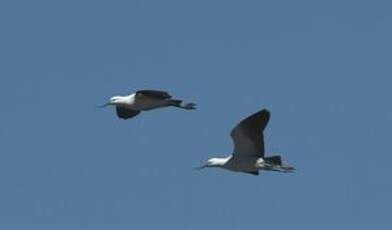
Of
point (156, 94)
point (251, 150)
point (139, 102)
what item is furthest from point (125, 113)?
point (251, 150)

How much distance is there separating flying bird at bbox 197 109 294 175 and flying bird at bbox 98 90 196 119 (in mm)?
3572

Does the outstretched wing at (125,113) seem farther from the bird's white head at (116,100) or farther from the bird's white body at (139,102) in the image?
the bird's white body at (139,102)

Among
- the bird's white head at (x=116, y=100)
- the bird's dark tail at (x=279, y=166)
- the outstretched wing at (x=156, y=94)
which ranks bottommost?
the bird's dark tail at (x=279, y=166)

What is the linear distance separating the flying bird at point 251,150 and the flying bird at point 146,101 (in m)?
3.57

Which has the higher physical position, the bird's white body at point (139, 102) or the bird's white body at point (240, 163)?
the bird's white body at point (139, 102)

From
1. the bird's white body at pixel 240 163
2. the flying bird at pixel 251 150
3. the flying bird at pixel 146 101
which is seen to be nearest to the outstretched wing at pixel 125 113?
the flying bird at pixel 146 101

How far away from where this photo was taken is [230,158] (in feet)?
199

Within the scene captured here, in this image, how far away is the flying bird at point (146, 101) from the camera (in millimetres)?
61781

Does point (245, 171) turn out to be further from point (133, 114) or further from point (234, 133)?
point (133, 114)

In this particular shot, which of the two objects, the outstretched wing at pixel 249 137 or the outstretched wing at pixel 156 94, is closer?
the outstretched wing at pixel 249 137

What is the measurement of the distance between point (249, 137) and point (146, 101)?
19.3ft

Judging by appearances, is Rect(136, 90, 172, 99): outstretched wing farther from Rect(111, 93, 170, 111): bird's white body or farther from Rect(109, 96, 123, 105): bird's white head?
Rect(109, 96, 123, 105): bird's white head

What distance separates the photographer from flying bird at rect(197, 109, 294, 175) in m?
58.6

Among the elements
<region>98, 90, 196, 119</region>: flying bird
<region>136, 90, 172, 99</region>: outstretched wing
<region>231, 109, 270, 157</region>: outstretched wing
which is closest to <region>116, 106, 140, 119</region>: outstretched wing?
<region>98, 90, 196, 119</region>: flying bird
